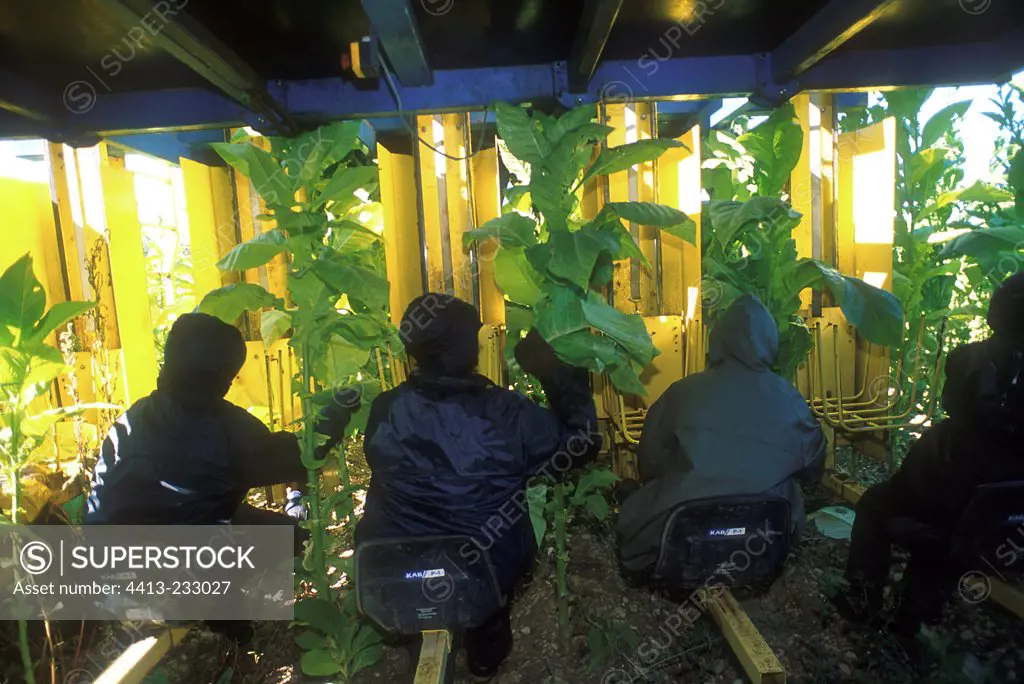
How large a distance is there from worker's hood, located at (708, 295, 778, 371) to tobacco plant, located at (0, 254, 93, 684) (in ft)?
9.24

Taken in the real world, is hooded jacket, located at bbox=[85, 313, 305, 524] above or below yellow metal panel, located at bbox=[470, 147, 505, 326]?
below

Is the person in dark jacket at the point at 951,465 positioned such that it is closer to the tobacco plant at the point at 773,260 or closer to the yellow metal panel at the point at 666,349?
the tobacco plant at the point at 773,260

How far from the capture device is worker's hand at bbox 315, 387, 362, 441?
9.01 ft

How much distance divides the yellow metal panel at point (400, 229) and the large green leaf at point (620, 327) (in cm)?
172

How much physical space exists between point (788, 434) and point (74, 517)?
10.9ft

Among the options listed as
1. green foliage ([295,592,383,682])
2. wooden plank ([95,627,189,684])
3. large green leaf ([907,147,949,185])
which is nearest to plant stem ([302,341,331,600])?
green foliage ([295,592,383,682])

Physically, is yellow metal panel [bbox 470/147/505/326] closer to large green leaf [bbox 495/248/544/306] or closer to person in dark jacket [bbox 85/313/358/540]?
large green leaf [bbox 495/248/544/306]

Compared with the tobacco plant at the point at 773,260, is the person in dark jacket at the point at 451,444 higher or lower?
lower

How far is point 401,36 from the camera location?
2.34 meters

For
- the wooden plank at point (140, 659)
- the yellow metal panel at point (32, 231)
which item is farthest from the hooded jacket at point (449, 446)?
the yellow metal panel at point (32, 231)

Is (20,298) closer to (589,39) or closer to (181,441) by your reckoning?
(181,441)

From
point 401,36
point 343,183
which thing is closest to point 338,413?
point 343,183

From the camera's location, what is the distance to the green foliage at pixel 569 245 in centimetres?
258

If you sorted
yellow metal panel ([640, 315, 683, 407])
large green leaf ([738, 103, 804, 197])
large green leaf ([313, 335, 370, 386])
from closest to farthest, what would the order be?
large green leaf ([313, 335, 370, 386]) < large green leaf ([738, 103, 804, 197]) < yellow metal panel ([640, 315, 683, 407])
